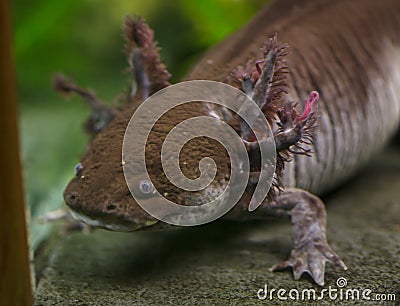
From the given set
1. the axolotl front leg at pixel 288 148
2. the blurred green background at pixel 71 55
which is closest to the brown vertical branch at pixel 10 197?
the axolotl front leg at pixel 288 148

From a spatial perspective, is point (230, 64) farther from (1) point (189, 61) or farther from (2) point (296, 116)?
(1) point (189, 61)

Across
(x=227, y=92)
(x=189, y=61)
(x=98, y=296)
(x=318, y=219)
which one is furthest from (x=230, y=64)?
(x=189, y=61)

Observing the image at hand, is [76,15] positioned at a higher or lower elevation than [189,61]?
higher

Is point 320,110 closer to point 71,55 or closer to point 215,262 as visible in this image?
point 215,262

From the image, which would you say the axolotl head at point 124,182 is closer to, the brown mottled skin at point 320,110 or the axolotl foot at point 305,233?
the brown mottled skin at point 320,110

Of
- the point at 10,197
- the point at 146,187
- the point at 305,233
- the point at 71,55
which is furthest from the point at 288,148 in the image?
the point at 71,55
